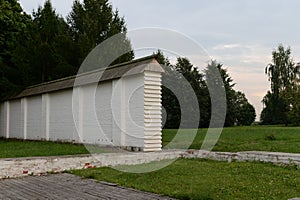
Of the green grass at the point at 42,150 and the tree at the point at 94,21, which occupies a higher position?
the tree at the point at 94,21

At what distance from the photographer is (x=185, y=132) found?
1714cm

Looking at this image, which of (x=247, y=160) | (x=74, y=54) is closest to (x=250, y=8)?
(x=247, y=160)

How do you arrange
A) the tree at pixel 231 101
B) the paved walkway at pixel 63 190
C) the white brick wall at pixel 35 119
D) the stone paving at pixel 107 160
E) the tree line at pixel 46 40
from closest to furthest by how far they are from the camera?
the paved walkway at pixel 63 190 → the stone paving at pixel 107 160 → the white brick wall at pixel 35 119 → the tree line at pixel 46 40 → the tree at pixel 231 101

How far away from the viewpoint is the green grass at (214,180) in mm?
5859

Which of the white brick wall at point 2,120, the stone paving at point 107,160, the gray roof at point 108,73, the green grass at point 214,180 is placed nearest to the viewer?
the green grass at point 214,180

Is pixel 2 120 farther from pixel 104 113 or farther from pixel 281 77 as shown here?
pixel 281 77

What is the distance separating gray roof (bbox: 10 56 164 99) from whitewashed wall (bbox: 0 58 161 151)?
15 cm

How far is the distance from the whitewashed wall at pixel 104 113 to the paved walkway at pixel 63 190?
3.24 meters

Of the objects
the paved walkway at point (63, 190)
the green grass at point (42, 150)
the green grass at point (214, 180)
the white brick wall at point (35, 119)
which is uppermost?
the white brick wall at point (35, 119)

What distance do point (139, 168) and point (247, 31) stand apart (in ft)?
25.7

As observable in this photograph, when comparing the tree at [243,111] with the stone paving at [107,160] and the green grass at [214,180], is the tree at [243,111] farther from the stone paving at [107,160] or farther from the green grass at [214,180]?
the green grass at [214,180]

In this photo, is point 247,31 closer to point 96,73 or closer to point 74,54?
point 96,73

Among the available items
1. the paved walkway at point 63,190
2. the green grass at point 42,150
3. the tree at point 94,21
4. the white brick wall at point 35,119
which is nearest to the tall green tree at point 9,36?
the tree at point 94,21

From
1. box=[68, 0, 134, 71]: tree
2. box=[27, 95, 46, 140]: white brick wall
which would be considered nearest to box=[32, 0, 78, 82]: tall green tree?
box=[68, 0, 134, 71]: tree
